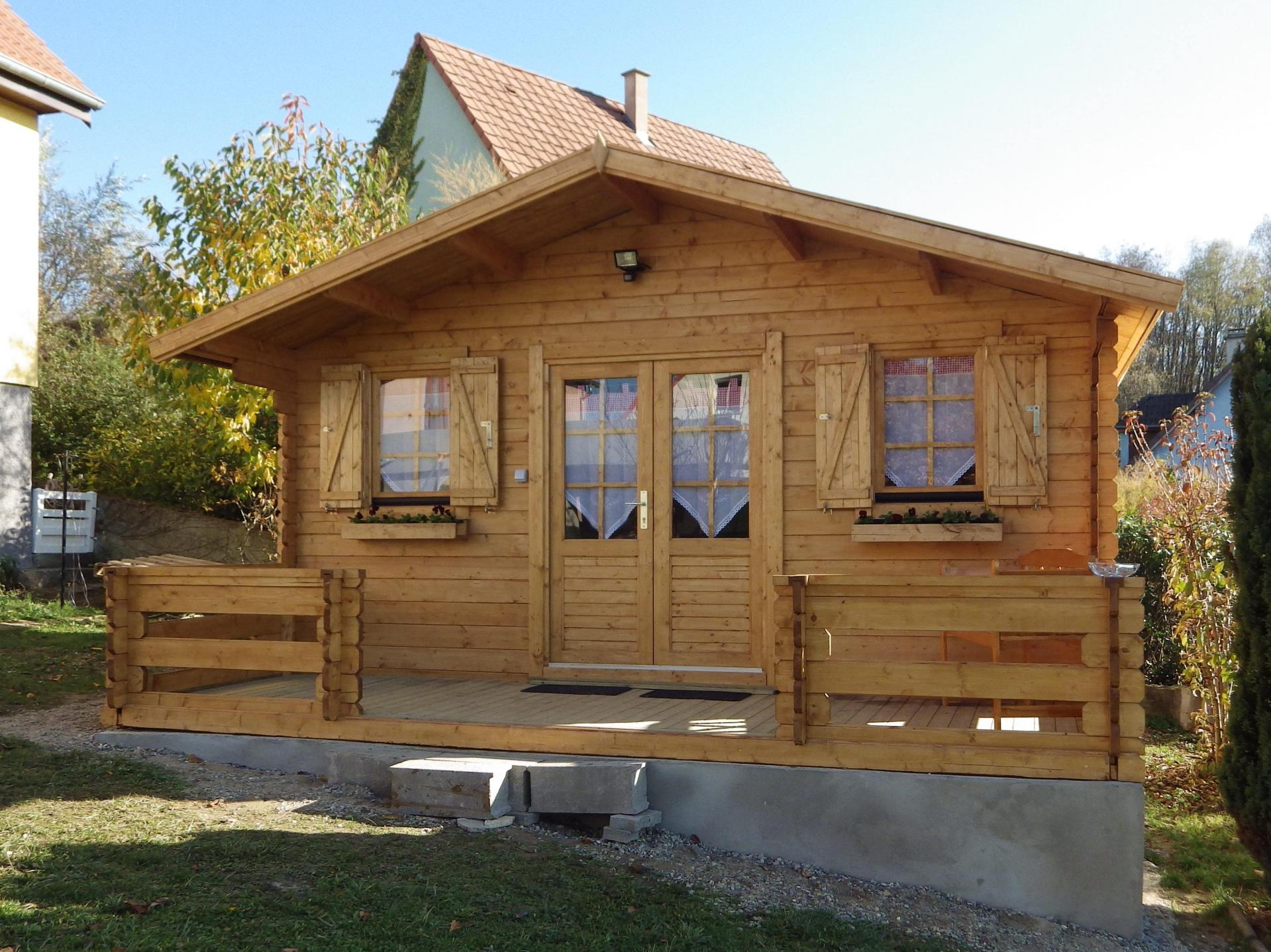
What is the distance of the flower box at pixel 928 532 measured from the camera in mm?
6469

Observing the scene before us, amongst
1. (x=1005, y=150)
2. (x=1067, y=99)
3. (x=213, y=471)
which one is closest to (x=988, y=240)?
(x=213, y=471)

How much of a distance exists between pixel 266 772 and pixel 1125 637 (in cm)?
420

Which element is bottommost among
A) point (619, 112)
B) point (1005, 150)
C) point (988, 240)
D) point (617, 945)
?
point (617, 945)

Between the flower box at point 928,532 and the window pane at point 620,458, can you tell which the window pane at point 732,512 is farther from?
the flower box at point 928,532

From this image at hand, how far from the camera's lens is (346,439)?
25.5 feet

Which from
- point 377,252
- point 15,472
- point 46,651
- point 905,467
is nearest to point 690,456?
point 905,467

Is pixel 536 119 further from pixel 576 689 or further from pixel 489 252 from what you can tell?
pixel 576 689

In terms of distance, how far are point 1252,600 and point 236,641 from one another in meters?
4.94

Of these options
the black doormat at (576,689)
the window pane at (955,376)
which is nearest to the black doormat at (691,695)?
the black doormat at (576,689)

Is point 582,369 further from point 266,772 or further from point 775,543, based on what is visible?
point 266,772

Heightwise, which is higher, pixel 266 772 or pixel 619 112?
pixel 619 112

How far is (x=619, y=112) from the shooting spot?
1977cm

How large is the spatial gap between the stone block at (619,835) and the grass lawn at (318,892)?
301 mm

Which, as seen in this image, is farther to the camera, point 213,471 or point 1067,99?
point 1067,99
